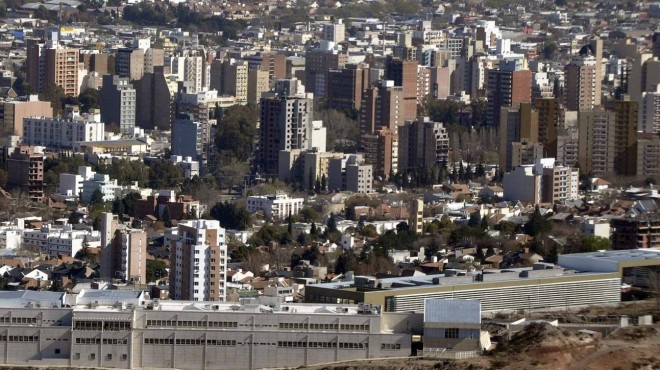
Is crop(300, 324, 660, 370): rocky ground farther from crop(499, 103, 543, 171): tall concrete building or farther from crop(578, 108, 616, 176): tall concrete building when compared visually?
crop(578, 108, 616, 176): tall concrete building

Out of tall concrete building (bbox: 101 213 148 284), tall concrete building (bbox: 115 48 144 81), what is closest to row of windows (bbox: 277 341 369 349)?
tall concrete building (bbox: 101 213 148 284)

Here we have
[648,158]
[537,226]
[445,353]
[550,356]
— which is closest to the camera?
[550,356]

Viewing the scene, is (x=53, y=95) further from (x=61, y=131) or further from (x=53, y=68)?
(x=61, y=131)

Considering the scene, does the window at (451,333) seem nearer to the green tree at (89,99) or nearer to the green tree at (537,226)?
the green tree at (537,226)

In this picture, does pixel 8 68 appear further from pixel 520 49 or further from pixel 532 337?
pixel 532 337

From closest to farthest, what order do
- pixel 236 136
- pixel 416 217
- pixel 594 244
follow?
pixel 594 244
pixel 416 217
pixel 236 136

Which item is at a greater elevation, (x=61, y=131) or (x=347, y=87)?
(x=347, y=87)


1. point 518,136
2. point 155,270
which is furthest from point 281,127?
point 155,270
